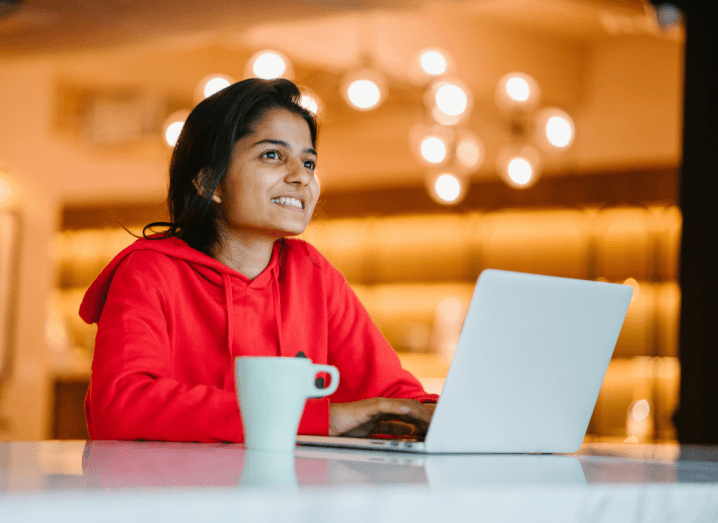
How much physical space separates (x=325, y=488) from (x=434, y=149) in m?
3.87

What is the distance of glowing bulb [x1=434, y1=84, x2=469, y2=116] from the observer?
3.81m

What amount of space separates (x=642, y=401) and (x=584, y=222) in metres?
1.22

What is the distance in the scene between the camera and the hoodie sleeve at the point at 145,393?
1087mm

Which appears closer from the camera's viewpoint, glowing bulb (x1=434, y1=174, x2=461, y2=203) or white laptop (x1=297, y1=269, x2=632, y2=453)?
white laptop (x1=297, y1=269, x2=632, y2=453)

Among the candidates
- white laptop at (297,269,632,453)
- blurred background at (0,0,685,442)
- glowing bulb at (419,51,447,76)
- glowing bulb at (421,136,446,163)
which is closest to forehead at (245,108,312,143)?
white laptop at (297,269,632,453)

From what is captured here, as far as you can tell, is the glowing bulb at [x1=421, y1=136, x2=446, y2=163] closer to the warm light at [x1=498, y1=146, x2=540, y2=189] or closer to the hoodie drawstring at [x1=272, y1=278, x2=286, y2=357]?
the warm light at [x1=498, y1=146, x2=540, y2=189]

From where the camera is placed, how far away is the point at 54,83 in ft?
17.8

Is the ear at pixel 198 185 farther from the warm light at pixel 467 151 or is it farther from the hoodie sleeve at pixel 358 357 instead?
the warm light at pixel 467 151

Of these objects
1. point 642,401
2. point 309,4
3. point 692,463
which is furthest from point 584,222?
point 692,463

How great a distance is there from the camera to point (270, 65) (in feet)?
12.3

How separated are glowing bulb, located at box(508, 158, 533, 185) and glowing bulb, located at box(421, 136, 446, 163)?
514 millimetres

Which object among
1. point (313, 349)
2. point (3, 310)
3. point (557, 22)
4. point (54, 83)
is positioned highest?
point (557, 22)

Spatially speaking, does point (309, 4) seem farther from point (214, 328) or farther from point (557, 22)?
point (214, 328)

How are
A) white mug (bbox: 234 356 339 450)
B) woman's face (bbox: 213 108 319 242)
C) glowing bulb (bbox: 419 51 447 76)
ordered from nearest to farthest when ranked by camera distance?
white mug (bbox: 234 356 339 450) < woman's face (bbox: 213 108 319 242) < glowing bulb (bbox: 419 51 447 76)
